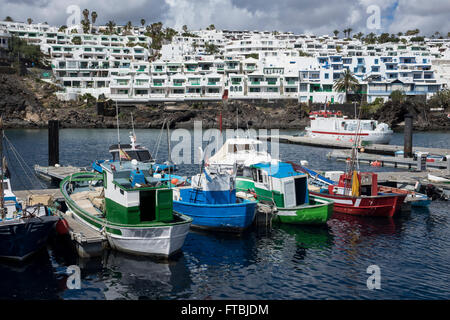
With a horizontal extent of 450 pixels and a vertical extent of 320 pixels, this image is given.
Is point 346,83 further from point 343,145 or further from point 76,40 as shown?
point 76,40

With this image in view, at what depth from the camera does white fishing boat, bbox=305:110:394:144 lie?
67.6 metres

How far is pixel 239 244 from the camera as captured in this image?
72.2 feet

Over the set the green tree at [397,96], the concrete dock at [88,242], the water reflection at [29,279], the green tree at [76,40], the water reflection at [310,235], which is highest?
the green tree at [76,40]

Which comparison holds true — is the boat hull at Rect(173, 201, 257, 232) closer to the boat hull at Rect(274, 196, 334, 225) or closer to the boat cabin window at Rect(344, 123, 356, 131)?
the boat hull at Rect(274, 196, 334, 225)

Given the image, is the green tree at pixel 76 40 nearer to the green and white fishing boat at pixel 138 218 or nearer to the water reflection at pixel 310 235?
the green and white fishing boat at pixel 138 218

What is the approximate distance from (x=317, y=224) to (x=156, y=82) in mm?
87881

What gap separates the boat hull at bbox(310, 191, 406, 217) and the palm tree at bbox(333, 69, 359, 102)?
81898mm

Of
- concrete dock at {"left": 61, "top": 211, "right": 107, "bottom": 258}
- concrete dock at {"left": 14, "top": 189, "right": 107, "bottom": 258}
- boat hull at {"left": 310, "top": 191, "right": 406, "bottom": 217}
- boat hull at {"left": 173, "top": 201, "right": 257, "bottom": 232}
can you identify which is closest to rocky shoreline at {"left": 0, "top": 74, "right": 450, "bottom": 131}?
boat hull at {"left": 310, "top": 191, "right": 406, "bottom": 217}

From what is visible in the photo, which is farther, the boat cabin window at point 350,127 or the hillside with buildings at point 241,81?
the hillside with buildings at point 241,81

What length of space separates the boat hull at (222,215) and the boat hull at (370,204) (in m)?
6.26

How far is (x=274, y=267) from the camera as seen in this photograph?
62.6ft

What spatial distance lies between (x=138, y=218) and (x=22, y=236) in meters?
4.66

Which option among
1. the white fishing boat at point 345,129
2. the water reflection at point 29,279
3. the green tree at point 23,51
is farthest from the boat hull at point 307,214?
the green tree at point 23,51

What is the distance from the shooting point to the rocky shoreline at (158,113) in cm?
9456
